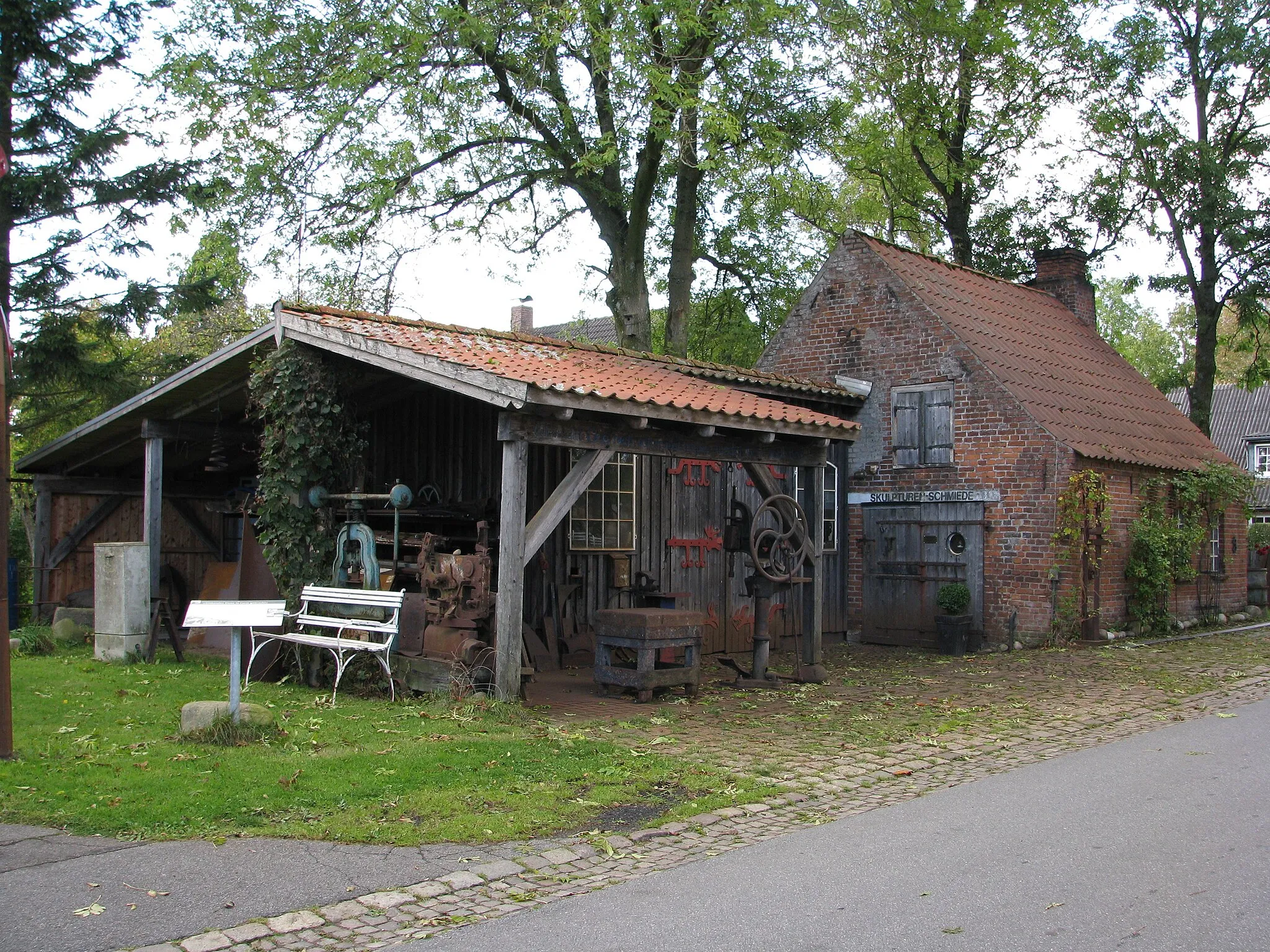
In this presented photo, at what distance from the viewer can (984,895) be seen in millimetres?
5188

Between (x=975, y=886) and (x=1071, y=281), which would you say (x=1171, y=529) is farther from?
(x=975, y=886)

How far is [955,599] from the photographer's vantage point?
52.6 feet

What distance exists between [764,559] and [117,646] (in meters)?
7.08

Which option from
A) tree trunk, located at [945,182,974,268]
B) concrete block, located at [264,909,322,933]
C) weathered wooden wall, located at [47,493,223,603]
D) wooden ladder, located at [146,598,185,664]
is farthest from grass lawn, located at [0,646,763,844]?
tree trunk, located at [945,182,974,268]

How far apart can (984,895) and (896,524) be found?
12.4 meters

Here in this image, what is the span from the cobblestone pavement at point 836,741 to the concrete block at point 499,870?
0.01 m

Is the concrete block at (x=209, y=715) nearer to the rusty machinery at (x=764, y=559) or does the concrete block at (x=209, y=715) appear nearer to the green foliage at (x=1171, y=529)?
the rusty machinery at (x=764, y=559)

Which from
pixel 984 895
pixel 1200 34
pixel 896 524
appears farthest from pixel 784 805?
pixel 1200 34

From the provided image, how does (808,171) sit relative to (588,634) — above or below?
above

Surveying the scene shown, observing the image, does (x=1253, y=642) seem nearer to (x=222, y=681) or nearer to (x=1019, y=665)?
(x=1019, y=665)

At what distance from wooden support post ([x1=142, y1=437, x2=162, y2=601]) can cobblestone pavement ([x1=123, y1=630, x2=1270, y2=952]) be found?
6.42 m

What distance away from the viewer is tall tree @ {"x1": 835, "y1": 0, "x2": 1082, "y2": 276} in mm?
24500

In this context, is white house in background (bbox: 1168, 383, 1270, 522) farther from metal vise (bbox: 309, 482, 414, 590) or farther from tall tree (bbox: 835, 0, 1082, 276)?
metal vise (bbox: 309, 482, 414, 590)

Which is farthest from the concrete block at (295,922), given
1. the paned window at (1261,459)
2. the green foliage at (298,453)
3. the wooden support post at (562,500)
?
the paned window at (1261,459)
